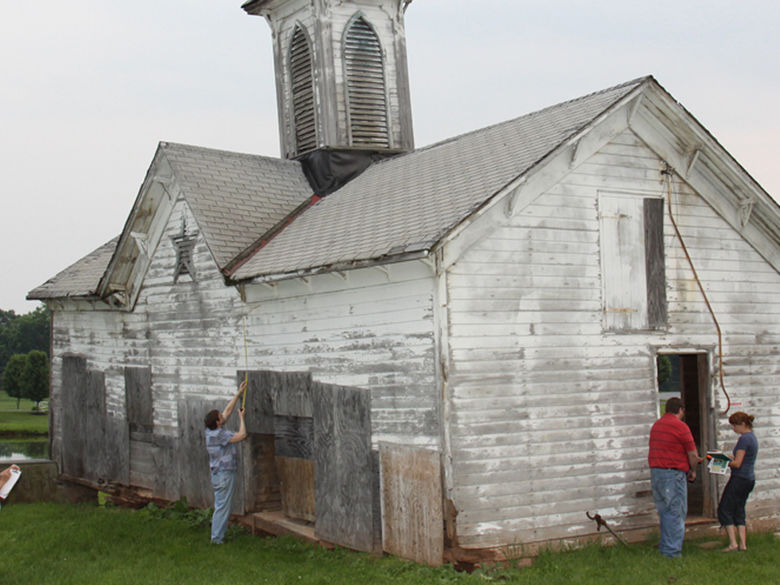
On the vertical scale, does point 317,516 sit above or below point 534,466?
below

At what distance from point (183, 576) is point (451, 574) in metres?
3.32

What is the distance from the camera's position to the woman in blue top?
35.5 feet

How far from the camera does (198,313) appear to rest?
14.4 m

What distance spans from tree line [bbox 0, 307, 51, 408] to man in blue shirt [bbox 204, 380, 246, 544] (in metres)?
36.4

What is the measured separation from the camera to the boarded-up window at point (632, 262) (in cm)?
1135

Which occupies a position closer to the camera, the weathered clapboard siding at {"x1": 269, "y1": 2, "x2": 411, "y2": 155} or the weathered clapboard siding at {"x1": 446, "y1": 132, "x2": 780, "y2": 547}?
the weathered clapboard siding at {"x1": 446, "y1": 132, "x2": 780, "y2": 547}

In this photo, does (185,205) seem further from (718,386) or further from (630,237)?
(718,386)

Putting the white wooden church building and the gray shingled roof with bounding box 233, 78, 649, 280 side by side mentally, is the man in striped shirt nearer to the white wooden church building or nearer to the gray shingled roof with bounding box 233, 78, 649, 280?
the white wooden church building

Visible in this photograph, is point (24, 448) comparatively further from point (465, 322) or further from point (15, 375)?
point (465, 322)

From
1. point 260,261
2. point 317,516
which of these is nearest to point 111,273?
point 260,261

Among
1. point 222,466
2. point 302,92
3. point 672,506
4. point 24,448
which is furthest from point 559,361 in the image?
point 24,448

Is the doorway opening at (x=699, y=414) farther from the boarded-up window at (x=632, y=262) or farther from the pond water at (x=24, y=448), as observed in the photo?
the pond water at (x=24, y=448)

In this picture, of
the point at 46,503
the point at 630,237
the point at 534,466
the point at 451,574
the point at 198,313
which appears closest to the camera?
the point at 451,574

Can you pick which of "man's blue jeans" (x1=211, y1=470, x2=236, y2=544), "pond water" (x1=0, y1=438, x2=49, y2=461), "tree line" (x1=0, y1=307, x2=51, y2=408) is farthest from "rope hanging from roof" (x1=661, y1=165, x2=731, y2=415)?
"tree line" (x1=0, y1=307, x2=51, y2=408)
